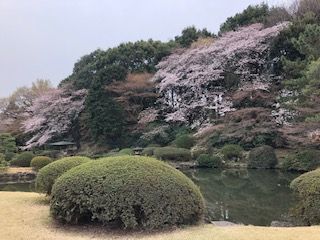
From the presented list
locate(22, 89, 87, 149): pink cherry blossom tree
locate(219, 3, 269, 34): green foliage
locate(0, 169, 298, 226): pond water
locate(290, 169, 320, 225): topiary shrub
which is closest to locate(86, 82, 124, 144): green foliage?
locate(22, 89, 87, 149): pink cherry blossom tree

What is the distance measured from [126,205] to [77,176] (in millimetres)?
1082

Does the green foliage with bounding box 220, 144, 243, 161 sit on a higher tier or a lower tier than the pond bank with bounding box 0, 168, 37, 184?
higher

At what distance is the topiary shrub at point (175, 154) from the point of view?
986 inches

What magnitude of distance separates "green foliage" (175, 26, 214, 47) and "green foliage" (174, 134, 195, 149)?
32.8ft

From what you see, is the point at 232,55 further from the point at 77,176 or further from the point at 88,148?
the point at 77,176

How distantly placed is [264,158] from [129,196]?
1565cm

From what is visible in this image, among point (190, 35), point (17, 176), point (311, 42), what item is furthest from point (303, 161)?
point (190, 35)

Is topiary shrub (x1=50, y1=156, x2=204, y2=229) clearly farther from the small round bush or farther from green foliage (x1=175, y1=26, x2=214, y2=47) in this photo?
green foliage (x1=175, y1=26, x2=214, y2=47)

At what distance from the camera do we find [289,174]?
1912cm

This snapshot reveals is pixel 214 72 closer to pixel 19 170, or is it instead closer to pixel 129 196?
pixel 19 170

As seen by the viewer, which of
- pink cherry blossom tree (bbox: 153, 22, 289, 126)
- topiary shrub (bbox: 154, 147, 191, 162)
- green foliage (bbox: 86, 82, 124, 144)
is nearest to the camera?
topiary shrub (bbox: 154, 147, 191, 162)

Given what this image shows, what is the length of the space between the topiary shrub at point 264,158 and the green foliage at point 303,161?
1.13 meters

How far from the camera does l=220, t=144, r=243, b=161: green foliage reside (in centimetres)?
2355

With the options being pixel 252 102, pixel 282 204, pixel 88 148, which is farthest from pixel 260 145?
pixel 88 148
